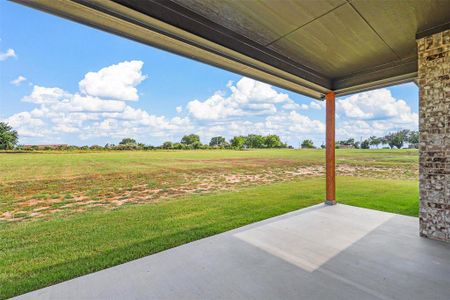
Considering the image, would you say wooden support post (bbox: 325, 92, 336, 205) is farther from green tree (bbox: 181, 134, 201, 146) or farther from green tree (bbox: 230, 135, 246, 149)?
green tree (bbox: 230, 135, 246, 149)

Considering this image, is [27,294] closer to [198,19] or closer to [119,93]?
[198,19]

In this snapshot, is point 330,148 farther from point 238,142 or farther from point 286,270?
point 238,142

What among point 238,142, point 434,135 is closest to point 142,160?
point 238,142

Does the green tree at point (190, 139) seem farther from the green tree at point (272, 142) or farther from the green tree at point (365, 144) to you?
the green tree at point (365, 144)

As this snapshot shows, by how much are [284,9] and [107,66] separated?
8041 mm

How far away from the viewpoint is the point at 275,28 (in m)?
2.37

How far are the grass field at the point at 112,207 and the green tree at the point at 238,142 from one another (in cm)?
284

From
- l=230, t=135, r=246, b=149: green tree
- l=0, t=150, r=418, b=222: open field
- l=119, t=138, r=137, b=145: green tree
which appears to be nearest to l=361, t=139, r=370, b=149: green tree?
l=0, t=150, r=418, b=222: open field

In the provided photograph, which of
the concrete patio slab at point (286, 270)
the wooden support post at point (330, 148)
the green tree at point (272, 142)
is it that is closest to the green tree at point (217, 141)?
the green tree at point (272, 142)

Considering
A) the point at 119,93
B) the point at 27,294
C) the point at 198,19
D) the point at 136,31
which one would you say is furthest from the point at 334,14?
the point at 119,93

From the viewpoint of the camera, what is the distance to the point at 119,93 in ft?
26.9

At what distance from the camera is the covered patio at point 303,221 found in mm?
1767

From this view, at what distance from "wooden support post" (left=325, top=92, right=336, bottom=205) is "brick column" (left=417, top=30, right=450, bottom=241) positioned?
5.42ft

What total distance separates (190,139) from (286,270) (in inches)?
329
